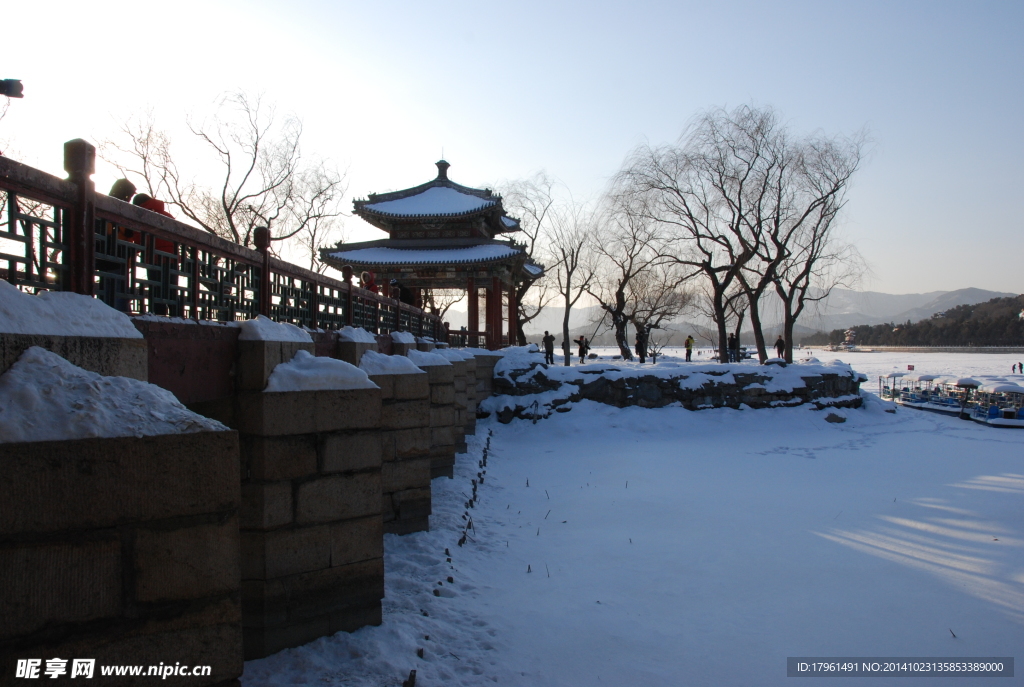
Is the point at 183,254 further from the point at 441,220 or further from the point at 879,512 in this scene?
the point at 441,220

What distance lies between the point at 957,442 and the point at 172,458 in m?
17.3

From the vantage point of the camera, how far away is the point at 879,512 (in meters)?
8.09

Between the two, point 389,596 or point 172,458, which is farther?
point 389,596

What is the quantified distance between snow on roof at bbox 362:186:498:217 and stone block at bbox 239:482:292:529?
17.7 m

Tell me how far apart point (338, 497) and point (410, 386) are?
2623 millimetres

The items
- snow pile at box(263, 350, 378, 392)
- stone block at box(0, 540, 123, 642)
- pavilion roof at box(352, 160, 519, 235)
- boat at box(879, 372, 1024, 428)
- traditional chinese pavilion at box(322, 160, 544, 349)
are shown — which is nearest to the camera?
stone block at box(0, 540, 123, 642)

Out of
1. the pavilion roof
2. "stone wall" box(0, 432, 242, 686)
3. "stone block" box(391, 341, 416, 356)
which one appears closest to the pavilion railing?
"stone wall" box(0, 432, 242, 686)

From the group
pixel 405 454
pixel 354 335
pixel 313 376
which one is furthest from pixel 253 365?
pixel 405 454

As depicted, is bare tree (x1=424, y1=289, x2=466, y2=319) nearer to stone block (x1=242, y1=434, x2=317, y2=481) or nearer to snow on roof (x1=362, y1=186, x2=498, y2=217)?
snow on roof (x1=362, y1=186, x2=498, y2=217)

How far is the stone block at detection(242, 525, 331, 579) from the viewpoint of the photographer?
3.74 meters

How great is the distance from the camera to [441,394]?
9008 millimetres

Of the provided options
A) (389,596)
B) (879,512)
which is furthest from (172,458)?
(879,512)

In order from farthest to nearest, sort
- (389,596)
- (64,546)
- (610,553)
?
(610,553) < (389,596) < (64,546)

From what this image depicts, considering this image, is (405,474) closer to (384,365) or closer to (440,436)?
(384,365)
